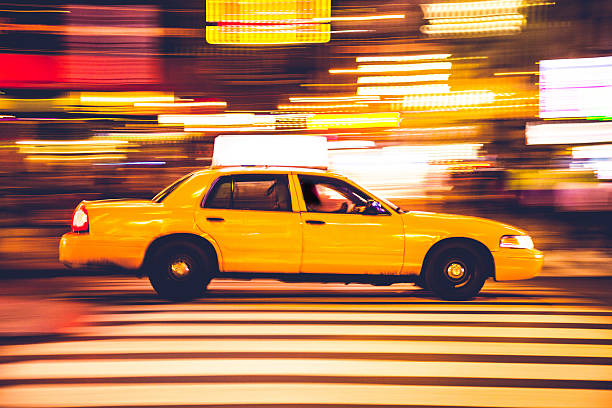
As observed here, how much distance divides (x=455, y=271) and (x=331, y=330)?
221 cm

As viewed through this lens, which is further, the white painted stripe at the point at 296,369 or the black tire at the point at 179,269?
the black tire at the point at 179,269

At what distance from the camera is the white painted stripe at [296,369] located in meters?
4.42

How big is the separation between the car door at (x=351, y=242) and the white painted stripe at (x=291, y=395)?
3029 millimetres

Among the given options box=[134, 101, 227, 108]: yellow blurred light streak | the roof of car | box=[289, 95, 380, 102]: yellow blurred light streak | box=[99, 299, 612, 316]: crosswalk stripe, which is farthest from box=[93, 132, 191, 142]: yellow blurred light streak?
box=[99, 299, 612, 316]: crosswalk stripe

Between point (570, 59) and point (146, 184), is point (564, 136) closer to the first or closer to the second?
point (570, 59)

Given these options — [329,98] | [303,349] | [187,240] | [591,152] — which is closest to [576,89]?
[591,152]

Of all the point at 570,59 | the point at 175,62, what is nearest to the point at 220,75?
the point at 175,62

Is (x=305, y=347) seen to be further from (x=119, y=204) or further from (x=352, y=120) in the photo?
(x=352, y=120)

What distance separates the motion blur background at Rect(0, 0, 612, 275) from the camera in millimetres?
13891

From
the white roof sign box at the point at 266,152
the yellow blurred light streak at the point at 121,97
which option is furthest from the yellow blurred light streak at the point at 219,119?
the white roof sign box at the point at 266,152

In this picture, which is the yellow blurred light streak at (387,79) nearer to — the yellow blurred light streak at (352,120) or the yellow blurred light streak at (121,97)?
the yellow blurred light streak at (352,120)

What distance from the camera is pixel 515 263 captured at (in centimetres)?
738

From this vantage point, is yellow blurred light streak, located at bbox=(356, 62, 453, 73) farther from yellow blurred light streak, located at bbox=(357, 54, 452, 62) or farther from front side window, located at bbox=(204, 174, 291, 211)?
front side window, located at bbox=(204, 174, 291, 211)

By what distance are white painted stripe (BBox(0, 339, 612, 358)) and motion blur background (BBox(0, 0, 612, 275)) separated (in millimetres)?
7829
